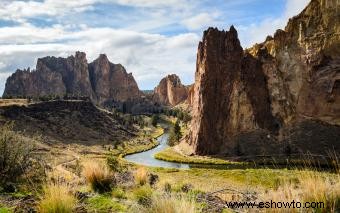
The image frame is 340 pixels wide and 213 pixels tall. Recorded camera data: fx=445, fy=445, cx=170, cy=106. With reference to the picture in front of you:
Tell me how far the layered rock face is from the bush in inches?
4045

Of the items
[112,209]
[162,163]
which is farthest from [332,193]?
[162,163]

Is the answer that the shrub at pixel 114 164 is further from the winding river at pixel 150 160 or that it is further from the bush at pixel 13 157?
the winding river at pixel 150 160

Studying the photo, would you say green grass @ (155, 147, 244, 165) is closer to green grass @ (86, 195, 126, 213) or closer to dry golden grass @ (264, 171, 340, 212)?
green grass @ (86, 195, 126, 213)

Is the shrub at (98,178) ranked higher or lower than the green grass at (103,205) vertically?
higher

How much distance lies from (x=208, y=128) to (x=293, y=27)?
123 feet

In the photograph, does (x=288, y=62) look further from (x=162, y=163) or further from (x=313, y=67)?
(x=162, y=163)

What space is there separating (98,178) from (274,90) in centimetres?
11896

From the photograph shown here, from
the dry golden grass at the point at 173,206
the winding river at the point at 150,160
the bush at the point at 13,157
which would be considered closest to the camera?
the dry golden grass at the point at 173,206

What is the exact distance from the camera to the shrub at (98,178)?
48.3ft

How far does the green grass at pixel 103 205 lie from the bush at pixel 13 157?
174 inches

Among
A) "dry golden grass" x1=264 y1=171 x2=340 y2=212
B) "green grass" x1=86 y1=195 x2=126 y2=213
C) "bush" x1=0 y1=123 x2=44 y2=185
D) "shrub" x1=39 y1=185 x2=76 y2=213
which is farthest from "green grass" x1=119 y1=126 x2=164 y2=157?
"dry golden grass" x1=264 y1=171 x2=340 y2=212

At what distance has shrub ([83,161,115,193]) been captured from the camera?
14.7m

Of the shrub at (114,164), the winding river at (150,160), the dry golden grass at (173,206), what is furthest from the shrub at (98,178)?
the winding river at (150,160)

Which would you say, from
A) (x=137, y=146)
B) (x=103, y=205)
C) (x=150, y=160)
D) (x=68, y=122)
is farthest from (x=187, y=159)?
(x=103, y=205)
